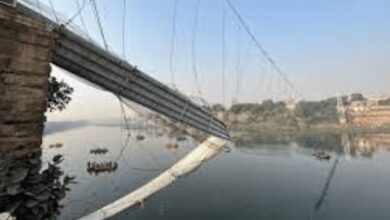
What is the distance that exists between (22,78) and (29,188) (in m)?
2.40

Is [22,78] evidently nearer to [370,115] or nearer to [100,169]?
[100,169]

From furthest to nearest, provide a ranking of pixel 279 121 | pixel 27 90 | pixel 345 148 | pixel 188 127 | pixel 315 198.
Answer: pixel 279 121 → pixel 345 148 → pixel 315 198 → pixel 188 127 → pixel 27 90

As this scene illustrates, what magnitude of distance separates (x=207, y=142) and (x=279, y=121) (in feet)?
436

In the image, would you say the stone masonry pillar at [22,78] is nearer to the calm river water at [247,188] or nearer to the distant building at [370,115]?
the calm river water at [247,188]

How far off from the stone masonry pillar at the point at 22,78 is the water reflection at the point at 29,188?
28 centimetres

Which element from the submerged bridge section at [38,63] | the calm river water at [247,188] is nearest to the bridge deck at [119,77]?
the submerged bridge section at [38,63]

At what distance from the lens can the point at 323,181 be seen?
47844 mm

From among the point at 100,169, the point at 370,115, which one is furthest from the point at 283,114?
the point at 100,169

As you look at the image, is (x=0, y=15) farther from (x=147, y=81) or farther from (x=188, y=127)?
(x=188, y=127)

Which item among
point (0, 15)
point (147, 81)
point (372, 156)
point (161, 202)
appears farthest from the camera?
point (372, 156)

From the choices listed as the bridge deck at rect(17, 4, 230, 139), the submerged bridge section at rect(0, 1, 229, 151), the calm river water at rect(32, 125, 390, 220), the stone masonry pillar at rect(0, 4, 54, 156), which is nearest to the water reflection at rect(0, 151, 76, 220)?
the stone masonry pillar at rect(0, 4, 54, 156)

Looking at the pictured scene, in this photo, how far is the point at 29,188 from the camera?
892cm

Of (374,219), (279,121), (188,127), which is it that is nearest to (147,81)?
(188,127)

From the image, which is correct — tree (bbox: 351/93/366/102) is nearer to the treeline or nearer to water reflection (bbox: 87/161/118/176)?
the treeline
